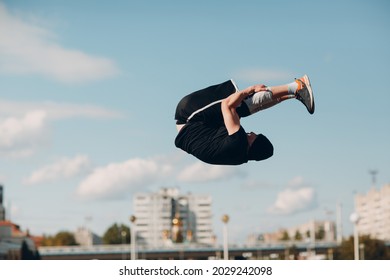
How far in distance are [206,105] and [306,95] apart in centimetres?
187

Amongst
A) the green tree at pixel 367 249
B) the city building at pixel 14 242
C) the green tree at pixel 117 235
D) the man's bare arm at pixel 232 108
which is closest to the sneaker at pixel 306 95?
the man's bare arm at pixel 232 108

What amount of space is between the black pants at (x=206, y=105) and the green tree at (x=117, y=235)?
534ft

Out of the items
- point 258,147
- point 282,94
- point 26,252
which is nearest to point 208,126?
point 258,147

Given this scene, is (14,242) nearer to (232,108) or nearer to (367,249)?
(367,249)

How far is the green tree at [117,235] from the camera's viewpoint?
176875 mm

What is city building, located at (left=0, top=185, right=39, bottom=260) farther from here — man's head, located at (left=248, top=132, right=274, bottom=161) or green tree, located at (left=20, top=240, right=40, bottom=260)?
man's head, located at (left=248, top=132, right=274, bottom=161)

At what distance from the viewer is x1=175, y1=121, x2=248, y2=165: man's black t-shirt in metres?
14.1

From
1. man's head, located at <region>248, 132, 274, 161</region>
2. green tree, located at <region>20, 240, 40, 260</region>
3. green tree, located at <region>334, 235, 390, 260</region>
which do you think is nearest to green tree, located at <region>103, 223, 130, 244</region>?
green tree, located at <region>334, 235, 390, 260</region>

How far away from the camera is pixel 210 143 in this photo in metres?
14.3

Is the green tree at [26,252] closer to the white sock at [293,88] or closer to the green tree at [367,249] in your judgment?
the green tree at [367,249]
